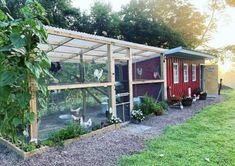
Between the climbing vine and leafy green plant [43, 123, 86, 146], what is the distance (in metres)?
0.83

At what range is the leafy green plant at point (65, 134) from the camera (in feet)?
15.7

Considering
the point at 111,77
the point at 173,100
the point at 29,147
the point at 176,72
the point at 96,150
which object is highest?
the point at 176,72

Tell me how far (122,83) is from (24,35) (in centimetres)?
396

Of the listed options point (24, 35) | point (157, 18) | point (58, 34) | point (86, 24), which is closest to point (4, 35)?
point (24, 35)

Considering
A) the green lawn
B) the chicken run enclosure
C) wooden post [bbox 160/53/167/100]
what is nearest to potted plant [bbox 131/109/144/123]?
the chicken run enclosure

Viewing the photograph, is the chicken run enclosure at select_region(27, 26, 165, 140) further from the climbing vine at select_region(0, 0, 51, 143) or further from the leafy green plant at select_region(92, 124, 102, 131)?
the climbing vine at select_region(0, 0, 51, 143)

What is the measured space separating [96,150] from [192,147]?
1.91m

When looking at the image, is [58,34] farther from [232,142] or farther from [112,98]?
[232,142]

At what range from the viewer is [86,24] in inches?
676

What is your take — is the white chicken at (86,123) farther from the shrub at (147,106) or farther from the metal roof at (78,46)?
the shrub at (147,106)

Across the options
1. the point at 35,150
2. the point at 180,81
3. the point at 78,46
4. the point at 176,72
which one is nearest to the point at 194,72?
the point at 180,81

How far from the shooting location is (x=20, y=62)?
12.7 feet

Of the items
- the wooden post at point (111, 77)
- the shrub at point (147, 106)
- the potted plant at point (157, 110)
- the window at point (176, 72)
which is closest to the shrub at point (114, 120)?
the wooden post at point (111, 77)

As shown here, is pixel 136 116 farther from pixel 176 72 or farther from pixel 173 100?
pixel 176 72
